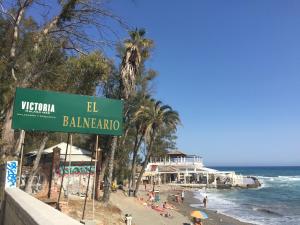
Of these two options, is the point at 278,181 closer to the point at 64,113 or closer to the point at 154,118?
the point at 154,118

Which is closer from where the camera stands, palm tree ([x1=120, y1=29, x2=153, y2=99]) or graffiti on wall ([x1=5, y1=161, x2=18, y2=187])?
graffiti on wall ([x1=5, y1=161, x2=18, y2=187])

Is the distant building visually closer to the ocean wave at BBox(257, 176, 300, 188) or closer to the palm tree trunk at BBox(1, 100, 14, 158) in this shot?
the ocean wave at BBox(257, 176, 300, 188)

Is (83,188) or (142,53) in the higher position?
(142,53)

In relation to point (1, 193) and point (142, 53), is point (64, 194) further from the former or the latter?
point (1, 193)

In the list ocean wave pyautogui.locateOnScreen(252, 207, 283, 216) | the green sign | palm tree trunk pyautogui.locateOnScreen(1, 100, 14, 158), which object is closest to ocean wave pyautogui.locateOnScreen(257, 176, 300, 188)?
ocean wave pyautogui.locateOnScreen(252, 207, 283, 216)

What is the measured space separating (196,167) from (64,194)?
48.7 metres

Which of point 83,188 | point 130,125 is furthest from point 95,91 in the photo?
point 130,125

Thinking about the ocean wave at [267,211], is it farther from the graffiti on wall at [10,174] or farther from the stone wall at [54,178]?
the graffiti on wall at [10,174]

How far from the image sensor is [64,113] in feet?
37.2

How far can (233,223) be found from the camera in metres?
31.6

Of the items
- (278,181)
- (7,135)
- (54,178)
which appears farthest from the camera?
(278,181)

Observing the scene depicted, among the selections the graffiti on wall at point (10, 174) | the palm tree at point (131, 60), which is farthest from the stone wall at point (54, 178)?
the graffiti on wall at point (10, 174)

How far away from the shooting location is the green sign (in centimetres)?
1080

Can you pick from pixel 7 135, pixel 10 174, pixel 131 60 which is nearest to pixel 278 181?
pixel 131 60
